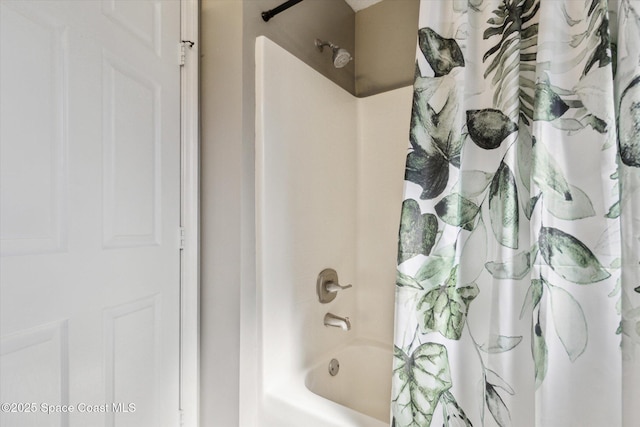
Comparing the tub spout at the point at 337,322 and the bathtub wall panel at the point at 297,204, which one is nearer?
the bathtub wall panel at the point at 297,204

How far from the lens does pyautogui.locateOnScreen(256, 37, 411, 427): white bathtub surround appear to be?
3.92ft

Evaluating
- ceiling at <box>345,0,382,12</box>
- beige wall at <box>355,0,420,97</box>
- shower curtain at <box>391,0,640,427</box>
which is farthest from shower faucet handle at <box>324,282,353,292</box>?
ceiling at <box>345,0,382,12</box>

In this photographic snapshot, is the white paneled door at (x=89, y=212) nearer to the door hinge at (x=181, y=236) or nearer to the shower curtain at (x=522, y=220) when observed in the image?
the door hinge at (x=181, y=236)

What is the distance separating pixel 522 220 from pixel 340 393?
1235mm

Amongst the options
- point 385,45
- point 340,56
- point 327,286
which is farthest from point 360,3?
point 327,286

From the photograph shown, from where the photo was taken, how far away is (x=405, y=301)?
94 centimetres

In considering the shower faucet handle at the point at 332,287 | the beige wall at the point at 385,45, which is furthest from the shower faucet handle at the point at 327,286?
the beige wall at the point at 385,45

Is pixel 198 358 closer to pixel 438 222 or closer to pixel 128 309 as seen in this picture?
A: pixel 128 309

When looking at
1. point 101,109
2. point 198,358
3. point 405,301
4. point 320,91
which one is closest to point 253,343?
point 198,358

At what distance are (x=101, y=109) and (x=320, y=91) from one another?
94cm

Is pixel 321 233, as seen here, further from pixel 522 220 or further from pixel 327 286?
pixel 522 220

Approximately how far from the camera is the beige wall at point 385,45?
175 cm

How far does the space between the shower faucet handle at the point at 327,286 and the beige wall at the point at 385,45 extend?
112cm

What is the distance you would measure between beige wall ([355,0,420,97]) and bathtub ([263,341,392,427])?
5.02 feet
